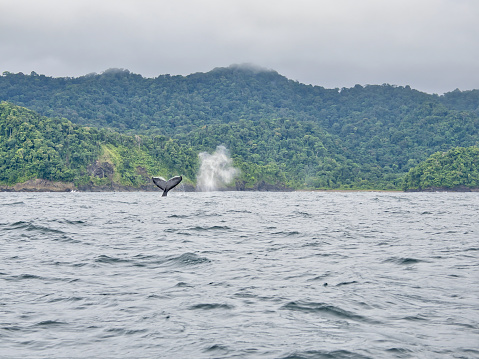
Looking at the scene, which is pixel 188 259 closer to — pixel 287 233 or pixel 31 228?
pixel 287 233

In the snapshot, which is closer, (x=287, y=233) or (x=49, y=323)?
(x=49, y=323)

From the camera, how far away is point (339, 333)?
10.6m

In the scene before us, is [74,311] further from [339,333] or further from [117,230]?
[117,230]

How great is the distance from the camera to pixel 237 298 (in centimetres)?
1355

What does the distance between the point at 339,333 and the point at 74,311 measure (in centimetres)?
635

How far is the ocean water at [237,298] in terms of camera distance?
9711 mm

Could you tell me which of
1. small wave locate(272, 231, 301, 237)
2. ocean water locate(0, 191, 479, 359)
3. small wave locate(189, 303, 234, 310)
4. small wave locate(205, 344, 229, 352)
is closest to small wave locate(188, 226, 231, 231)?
small wave locate(272, 231, 301, 237)

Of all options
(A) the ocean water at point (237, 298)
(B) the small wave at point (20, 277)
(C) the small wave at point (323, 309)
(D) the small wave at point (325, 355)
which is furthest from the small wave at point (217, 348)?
(B) the small wave at point (20, 277)

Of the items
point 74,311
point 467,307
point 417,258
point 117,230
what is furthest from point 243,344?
point 117,230

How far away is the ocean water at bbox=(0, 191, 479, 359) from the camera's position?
31.9 feet

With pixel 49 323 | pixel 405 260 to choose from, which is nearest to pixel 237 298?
pixel 49 323

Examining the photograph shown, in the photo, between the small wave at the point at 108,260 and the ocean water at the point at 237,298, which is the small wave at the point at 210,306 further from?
the small wave at the point at 108,260

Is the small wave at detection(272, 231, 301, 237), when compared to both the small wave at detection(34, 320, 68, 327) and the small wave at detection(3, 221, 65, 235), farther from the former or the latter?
the small wave at detection(34, 320, 68, 327)

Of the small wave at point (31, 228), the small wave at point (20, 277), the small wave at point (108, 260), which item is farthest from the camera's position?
the small wave at point (31, 228)
